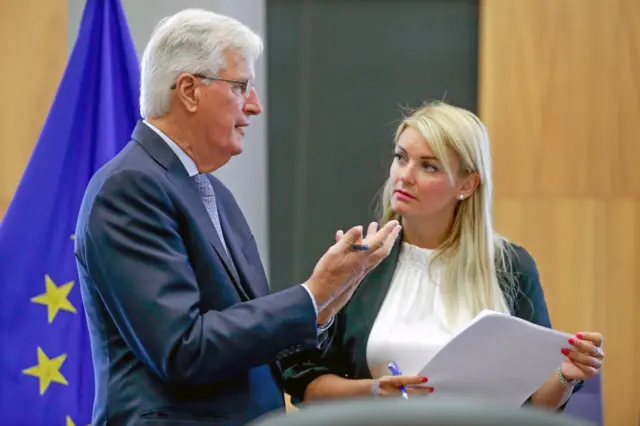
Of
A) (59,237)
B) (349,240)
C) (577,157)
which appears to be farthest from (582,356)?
(577,157)

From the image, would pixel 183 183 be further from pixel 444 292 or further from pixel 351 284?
pixel 444 292

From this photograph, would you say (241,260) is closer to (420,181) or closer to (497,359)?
(497,359)

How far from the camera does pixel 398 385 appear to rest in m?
2.25

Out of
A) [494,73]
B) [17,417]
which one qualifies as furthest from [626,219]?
[17,417]

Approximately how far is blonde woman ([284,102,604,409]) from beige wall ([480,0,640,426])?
119cm

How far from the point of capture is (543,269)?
395 centimetres

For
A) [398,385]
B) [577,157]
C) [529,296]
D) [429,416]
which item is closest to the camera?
[429,416]

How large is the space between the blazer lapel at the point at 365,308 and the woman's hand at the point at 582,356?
53 cm

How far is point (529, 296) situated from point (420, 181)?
17.8 inches

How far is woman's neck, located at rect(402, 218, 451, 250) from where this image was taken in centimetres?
280

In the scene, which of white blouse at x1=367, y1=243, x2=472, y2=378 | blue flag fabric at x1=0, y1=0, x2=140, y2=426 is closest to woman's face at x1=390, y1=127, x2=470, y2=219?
white blouse at x1=367, y1=243, x2=472, y2=378

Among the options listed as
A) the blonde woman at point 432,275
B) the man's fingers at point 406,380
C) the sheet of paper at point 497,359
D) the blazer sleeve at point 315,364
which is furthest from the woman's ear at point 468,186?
the man's fingers at point 406,380

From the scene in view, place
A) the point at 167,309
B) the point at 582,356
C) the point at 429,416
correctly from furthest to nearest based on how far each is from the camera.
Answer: the point at 582,356, the point at 167,309, the point at 429,416

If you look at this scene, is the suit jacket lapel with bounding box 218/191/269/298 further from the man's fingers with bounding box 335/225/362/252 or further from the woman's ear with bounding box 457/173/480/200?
the woman's ear with bounding box 457/173/480/200
